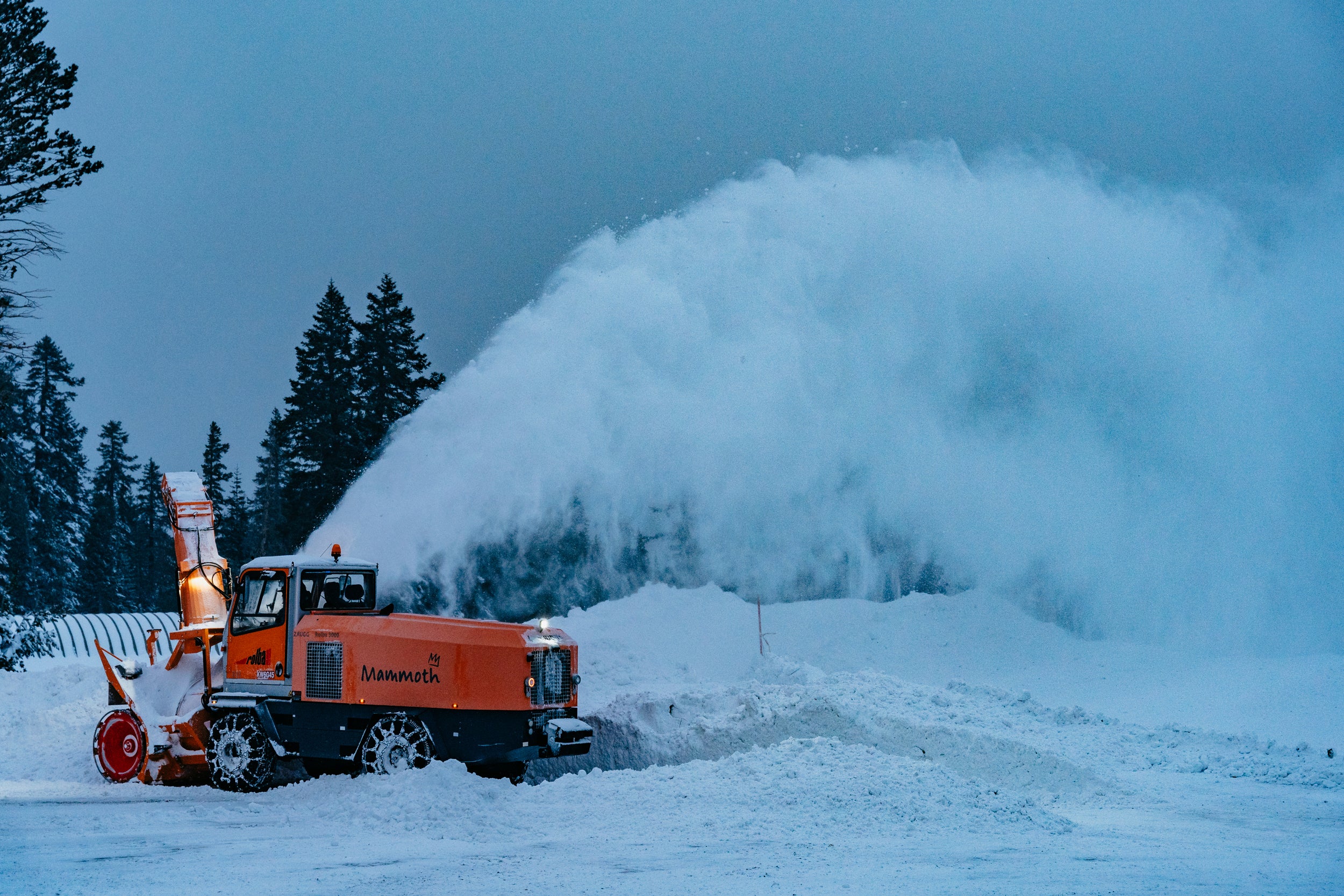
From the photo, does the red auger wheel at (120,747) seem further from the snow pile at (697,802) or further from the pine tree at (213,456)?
the pine tree at (213,456)

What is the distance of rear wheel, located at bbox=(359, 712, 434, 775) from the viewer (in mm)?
11156

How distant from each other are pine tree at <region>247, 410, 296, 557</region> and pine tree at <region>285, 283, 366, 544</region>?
8.25 metres

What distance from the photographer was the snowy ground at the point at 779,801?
27.3ft

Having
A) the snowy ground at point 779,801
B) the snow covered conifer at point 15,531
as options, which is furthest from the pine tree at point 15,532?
the snowy ground at point 779,801

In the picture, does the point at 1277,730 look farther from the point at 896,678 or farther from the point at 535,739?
the point at 535,739

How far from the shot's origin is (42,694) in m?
18.4

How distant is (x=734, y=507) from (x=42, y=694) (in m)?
11.7

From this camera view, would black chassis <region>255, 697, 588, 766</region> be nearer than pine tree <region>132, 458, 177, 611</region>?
Yes

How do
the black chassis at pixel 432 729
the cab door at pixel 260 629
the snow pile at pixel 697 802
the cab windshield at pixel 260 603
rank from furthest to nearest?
the cab windshield at pixel 260 603 < the cab door at pixel 260 629 < the black chassis at pixel 432 729 < the snow pile at pixel 697 802

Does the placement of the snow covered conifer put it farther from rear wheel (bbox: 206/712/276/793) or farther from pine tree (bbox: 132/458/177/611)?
pine tree (bbox: 132/458/177/611)

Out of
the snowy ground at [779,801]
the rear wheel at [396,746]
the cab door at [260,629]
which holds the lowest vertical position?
the snowy ground at [779,801]

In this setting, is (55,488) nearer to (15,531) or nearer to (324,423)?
(15,531)

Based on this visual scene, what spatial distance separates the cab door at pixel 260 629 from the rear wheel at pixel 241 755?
480 millimetres

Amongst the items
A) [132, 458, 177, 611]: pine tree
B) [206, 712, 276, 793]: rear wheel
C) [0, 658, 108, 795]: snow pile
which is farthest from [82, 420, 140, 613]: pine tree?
[206, 712, 276, 793]: rear wheel
